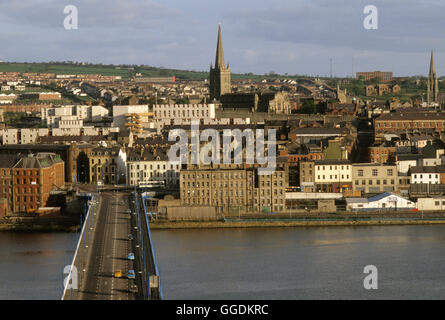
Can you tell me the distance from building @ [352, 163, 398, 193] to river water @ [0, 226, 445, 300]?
11.3 ft

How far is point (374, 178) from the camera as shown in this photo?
30.2 m

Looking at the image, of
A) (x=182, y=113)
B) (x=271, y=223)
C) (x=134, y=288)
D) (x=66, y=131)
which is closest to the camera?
(x=134, y=288)

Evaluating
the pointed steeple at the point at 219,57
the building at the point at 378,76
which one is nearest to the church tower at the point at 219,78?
the pointed steeple at the point at 219,57

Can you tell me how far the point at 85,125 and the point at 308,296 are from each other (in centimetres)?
2666

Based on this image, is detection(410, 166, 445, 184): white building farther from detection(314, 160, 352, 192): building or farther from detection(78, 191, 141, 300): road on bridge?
detection(78, 191, 141, 300): road on bridge

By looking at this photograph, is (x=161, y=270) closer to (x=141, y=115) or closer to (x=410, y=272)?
(x=410, y=272)

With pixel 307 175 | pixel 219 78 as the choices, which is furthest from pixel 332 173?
pixel 219 78

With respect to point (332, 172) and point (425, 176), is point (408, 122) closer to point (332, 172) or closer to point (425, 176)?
point (425, 176)

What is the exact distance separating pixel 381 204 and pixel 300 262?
815cm

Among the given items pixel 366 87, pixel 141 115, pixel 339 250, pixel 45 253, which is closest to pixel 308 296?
pixel 339 250

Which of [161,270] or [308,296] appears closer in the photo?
[308,296]

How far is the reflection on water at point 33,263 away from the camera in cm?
1770

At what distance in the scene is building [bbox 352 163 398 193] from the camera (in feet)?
98.9
